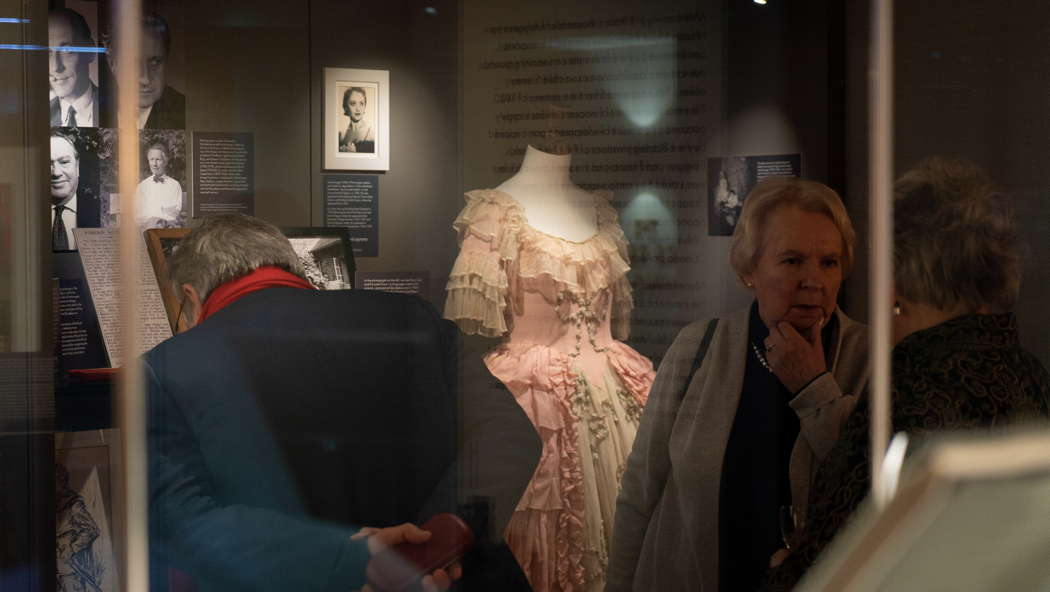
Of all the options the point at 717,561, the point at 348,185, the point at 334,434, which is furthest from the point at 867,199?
the point at 334,434

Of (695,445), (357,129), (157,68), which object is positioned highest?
(157,68)

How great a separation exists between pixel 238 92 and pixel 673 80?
2.35 ft

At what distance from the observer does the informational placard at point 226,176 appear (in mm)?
1453

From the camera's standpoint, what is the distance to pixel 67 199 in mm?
1509

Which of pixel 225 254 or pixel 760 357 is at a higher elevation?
pixel 225 254

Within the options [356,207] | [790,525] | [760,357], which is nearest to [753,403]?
[760,357]

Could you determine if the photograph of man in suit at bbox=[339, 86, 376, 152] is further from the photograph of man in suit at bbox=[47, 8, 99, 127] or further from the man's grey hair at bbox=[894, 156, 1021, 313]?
the man's grey hair at bbox=[894, 156, 1021, 313]

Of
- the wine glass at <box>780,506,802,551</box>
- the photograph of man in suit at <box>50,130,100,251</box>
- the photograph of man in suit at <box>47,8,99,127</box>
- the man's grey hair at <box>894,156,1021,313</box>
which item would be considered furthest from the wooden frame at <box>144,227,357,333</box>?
the man's grey hair at <box>894,156,1021,313</box>

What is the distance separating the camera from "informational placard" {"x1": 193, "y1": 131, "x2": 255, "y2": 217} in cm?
145

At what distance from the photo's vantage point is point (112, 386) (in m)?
1.49

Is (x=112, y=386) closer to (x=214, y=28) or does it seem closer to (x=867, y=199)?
(x=214, y=28)

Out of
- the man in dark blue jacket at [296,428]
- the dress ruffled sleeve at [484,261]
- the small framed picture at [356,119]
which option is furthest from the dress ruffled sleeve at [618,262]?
the small framed picture at [356,119]

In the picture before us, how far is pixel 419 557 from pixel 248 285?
55 cm

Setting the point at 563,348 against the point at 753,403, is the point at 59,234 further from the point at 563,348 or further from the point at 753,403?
the point at 753,403
